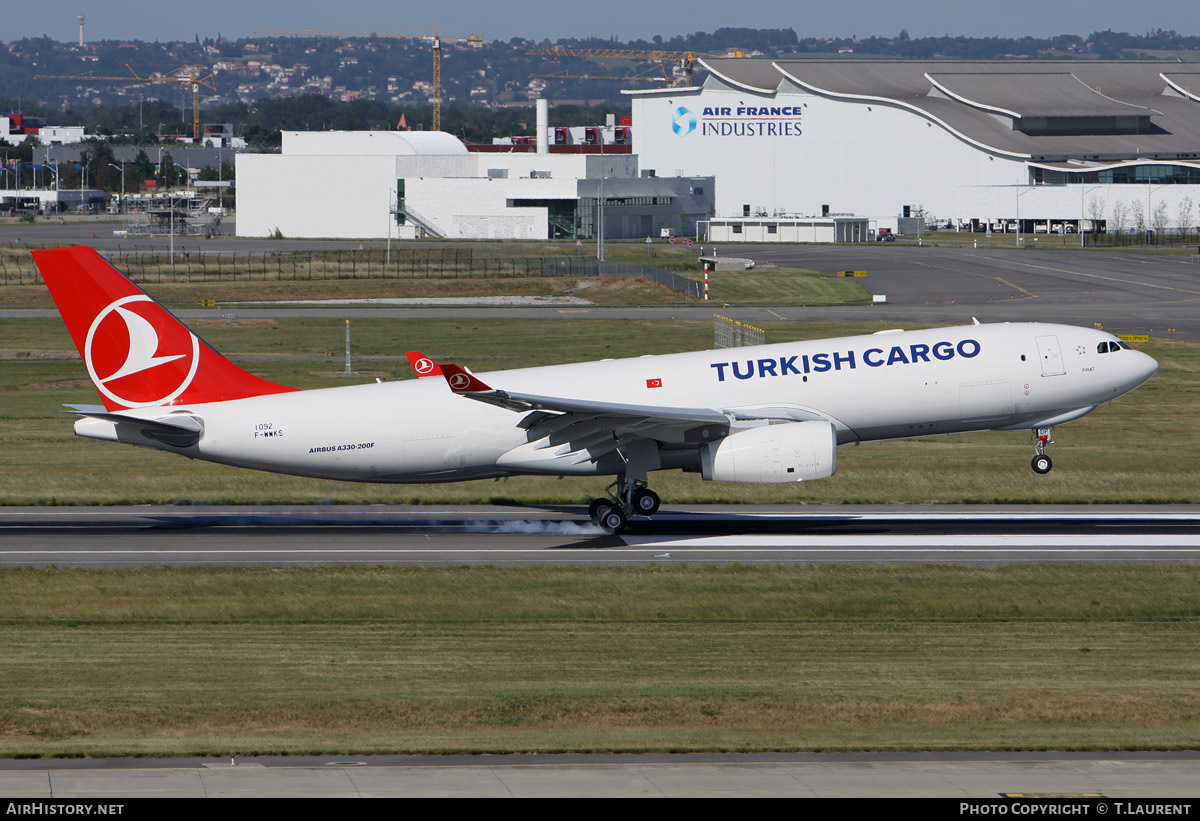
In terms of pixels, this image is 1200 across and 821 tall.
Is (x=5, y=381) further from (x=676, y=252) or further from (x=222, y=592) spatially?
(x=676, y=252)

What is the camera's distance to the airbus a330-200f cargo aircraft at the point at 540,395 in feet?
123

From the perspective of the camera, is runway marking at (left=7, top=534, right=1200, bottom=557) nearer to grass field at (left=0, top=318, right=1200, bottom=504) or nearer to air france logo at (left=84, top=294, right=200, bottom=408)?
air france logo at (left=84, top=294, right=200, bottom=408)

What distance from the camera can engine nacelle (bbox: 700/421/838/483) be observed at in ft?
118

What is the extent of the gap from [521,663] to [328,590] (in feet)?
26.2

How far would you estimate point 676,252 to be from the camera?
156500 mm

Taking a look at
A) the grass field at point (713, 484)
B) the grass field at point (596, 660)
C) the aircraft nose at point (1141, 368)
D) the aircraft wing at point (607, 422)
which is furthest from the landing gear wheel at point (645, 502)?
the aircraft nose at point (1141, 368)

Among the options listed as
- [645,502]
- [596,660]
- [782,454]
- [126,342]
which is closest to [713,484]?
[645,502]

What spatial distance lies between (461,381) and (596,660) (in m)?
9.47

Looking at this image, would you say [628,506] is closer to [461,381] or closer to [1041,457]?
[461,381]

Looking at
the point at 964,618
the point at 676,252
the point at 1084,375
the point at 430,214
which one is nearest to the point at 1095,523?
the point at 1084,375

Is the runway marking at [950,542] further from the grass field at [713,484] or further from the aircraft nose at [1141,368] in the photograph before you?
Answer: the grass field at [713,484]

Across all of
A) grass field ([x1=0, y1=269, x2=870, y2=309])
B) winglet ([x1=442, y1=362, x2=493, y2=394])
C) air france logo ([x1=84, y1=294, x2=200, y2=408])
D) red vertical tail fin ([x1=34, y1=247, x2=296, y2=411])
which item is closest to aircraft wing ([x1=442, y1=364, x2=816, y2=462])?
winglet ([x1=442, y1=362, x2=493, y2=394])

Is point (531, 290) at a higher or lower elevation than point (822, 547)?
higher

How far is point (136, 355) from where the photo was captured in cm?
3781
